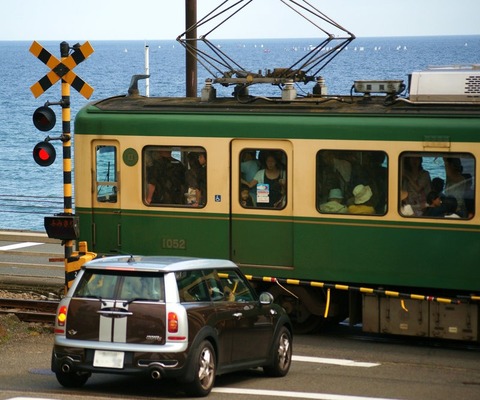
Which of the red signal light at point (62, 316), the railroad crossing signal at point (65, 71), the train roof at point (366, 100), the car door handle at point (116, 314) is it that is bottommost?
the red signal light at point (62, 316)

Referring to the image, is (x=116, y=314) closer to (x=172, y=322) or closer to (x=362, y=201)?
(x=172, y=322)

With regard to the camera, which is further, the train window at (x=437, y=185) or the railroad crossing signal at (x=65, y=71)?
the railroad crossing signal at (x=65, y=71)

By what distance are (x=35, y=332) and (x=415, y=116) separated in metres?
6.19

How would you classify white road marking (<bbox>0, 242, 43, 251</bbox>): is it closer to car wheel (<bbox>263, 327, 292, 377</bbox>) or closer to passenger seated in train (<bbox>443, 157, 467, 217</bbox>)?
passenger seated in train (<bbox>443, 157, 467, 217</bbox>)

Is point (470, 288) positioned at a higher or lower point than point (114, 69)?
lower

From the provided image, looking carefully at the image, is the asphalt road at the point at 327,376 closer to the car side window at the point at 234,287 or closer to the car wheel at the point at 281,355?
the car wheel at the point at 281,355

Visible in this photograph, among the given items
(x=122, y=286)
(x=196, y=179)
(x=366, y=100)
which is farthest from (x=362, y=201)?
(x=122, y=286)

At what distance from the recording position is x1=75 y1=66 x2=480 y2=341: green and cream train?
17.3 m

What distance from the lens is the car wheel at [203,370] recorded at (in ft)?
41.9

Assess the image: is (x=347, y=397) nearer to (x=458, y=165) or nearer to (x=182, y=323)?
(x=182, y=323)

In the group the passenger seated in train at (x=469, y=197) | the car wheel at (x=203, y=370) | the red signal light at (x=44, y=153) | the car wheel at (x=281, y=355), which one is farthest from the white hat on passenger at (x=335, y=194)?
the car wheel at (x=203, y=370)

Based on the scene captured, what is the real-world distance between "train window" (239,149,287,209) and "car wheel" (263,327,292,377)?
351cm

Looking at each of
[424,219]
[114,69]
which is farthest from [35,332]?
[114,69]

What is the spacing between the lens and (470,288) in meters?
17.1
